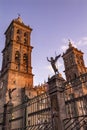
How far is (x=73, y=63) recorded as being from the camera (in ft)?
165

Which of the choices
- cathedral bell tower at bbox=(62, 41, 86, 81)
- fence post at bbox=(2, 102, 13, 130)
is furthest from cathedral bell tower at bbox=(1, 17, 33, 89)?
fence post at bbox=(2, 102, 13, 130)

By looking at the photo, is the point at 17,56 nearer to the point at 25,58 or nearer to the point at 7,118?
the point at 25,58

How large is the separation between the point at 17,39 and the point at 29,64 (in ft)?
25.4

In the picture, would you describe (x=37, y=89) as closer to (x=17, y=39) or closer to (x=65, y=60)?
(x=17, y=39)

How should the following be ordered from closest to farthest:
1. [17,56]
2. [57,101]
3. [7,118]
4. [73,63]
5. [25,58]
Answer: [57,101]
[7,118]
[17,56]
[25,58]
[73,63]

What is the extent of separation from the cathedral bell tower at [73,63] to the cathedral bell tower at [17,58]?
16565 mm

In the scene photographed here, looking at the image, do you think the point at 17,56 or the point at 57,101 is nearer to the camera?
the point at 57,101

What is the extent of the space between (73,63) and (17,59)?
21087mm

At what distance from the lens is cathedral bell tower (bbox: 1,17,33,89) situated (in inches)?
1316

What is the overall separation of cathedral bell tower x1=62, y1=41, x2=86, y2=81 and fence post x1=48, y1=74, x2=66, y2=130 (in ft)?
132

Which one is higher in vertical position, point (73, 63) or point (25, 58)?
point (73, 63)

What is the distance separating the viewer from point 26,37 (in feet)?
138


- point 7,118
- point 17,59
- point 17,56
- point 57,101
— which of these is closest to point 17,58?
point 17,59

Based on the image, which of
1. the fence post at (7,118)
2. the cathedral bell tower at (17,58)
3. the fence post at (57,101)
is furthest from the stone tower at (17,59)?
the fence post at (57,101)
